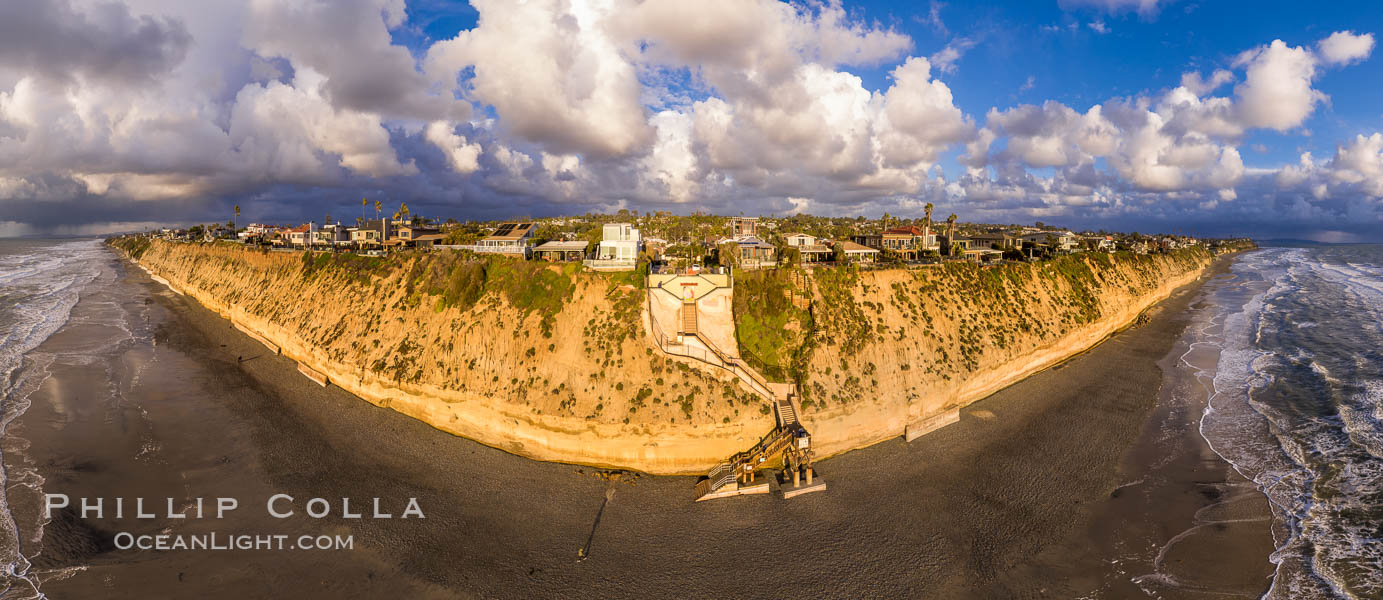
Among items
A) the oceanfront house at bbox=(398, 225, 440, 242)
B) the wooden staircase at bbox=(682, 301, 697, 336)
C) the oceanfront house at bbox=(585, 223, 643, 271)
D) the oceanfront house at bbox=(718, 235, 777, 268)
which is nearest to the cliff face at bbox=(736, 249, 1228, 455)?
the oceanfront house at bbox=(718, 235, 777, 268)

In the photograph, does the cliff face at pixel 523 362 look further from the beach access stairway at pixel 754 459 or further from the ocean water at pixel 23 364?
the ocean water at pixel 23 364


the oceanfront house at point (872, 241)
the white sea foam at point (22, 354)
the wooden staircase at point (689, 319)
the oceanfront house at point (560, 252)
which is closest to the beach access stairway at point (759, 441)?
the wooden staircase at point (689, 319)

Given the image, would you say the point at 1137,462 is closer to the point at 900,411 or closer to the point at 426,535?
the point at 900,411

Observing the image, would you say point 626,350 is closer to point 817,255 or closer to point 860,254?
point 817,255

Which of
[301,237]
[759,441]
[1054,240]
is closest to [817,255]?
[759,441]

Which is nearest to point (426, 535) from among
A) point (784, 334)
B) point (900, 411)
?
point (784, 334)

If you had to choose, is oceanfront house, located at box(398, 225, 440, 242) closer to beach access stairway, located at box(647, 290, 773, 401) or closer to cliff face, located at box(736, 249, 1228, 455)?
beach access stairway, located at box(647, 290, 773, 401)
